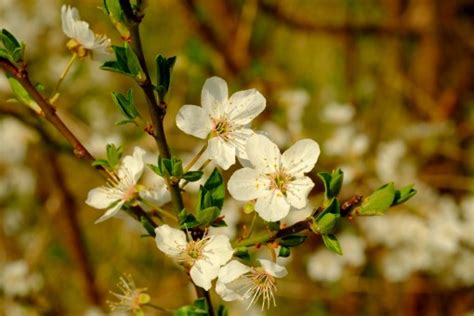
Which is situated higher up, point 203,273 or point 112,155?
point 112,155

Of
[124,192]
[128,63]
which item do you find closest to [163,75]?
[128,63]

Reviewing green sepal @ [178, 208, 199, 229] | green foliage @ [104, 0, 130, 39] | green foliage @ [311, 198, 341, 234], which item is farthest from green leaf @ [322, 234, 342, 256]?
green foliage @ [104, 0, 130, 39]

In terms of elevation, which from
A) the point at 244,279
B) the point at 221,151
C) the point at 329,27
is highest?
the point at 221,151

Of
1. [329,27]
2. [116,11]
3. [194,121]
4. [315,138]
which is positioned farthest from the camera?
[315,138]

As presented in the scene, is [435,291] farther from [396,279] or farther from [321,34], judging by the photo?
[321,34]

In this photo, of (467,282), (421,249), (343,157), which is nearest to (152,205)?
(343,157)

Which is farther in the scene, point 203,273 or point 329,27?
point 329,27

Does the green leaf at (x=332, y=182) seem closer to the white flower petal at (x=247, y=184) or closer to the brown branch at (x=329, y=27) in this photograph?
the white flower petal at (x=247, y=184)

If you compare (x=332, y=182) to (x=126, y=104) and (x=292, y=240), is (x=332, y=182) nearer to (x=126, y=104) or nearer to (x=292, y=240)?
(x=292, y=240)
